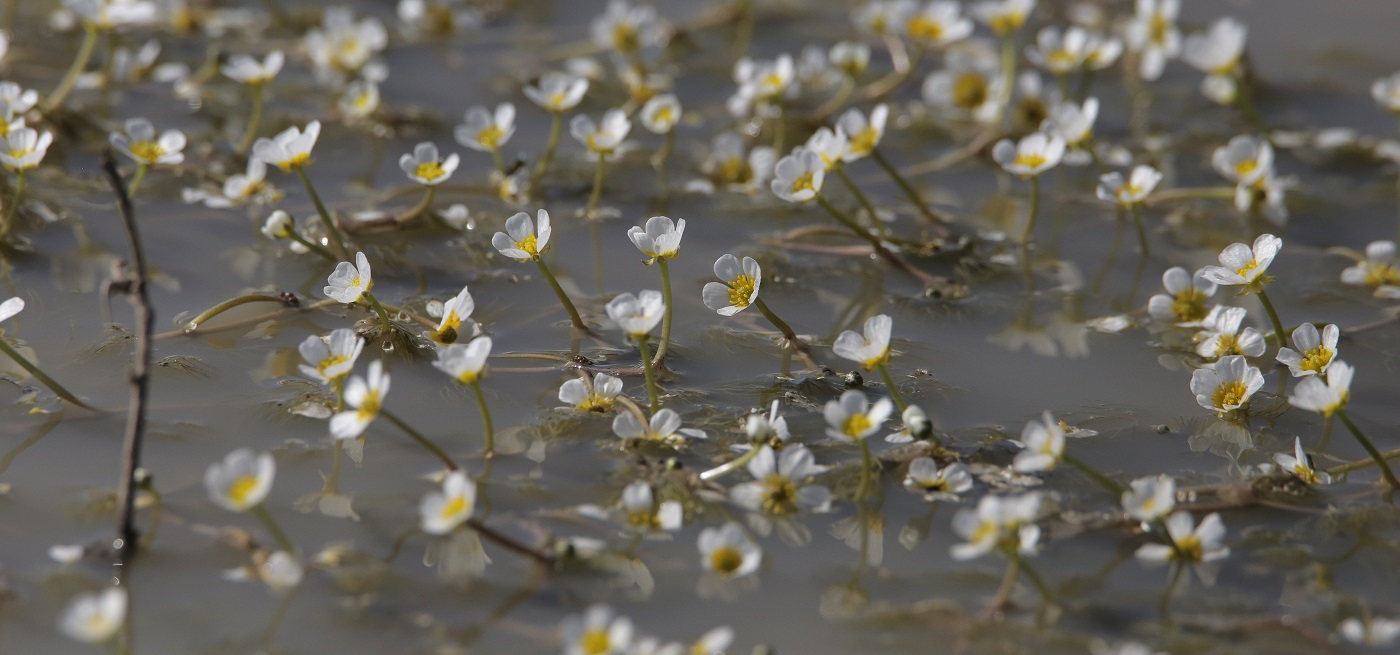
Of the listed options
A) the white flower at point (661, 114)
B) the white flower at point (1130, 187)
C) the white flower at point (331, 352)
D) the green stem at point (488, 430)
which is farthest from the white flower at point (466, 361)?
the white flower at point (1130, 187)

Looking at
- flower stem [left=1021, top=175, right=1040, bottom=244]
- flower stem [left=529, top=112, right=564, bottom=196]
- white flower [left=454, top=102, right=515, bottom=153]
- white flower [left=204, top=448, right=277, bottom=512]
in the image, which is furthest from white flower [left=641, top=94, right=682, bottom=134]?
white flower [left=204, top=448, right=277, bottom=512]

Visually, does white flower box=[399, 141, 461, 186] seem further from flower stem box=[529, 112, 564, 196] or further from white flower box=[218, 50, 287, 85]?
white flower box=[218, 50, 287, 85]

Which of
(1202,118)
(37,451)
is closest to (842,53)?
(1202,118)

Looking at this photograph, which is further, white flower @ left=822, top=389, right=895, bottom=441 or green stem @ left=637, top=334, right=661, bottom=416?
green stem @ left=637, top=334, right=661, bottom=416

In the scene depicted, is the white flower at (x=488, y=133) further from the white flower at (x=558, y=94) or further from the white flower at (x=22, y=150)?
the white flower at (x=22, y=150)

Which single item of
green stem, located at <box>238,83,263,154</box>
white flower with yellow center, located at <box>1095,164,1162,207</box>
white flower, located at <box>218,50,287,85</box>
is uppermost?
white flower with yellow center, located at <box>1095,164,1162,207</box>

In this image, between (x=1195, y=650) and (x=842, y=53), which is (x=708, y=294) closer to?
(x=1195, y=650)
